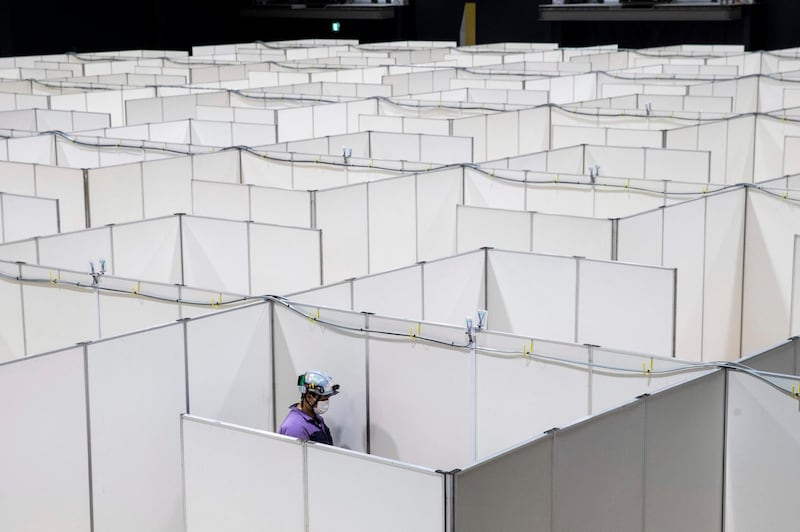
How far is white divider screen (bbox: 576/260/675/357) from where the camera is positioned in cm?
897

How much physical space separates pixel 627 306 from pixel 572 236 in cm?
141

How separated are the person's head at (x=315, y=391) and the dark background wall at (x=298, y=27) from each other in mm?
30188

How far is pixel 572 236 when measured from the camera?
10344mm

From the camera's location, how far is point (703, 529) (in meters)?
6.39

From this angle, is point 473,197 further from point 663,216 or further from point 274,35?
point 274,35

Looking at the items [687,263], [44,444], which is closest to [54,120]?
[687,263]

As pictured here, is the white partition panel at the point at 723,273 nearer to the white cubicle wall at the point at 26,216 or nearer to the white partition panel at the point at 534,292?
the white partition panel at the point at 534,292

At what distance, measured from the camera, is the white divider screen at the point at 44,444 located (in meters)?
6.53

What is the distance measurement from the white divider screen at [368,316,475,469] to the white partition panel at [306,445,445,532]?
1805mm

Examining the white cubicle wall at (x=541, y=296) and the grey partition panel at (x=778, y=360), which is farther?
the white cubicle wall at (x=541, y=296)

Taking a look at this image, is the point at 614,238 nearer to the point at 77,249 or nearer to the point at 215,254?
the point at 215,254

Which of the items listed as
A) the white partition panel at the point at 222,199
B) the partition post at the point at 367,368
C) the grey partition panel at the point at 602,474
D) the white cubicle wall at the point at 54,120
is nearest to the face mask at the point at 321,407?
the partition post at the point at 367,368

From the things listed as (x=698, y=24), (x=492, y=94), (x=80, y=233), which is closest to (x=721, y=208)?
(x=80, y=233)

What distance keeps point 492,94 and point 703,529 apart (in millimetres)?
16222
